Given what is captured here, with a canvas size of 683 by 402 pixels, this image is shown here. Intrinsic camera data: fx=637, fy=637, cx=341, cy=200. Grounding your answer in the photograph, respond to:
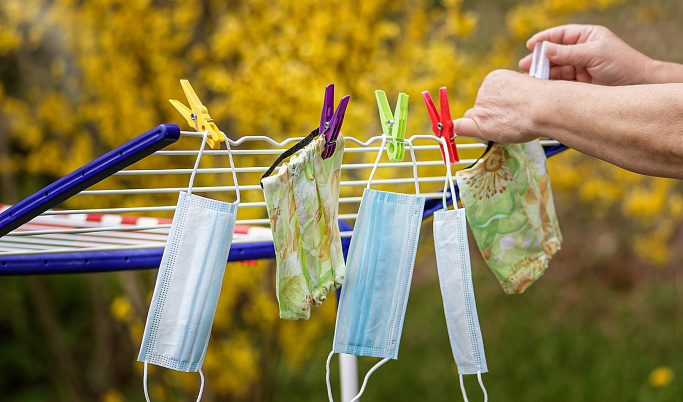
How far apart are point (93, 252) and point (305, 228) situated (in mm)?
369

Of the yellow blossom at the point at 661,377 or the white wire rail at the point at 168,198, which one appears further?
the yellow blossom at the point at 661,377

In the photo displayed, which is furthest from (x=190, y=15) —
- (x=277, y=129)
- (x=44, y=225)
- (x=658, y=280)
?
(x=658, y=280)

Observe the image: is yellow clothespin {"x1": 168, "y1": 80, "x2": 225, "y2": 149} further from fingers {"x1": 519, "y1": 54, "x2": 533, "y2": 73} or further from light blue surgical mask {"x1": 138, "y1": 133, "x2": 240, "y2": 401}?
fingers {"x1": 519, "y1": 54, "x2": 533, "y2": 73}

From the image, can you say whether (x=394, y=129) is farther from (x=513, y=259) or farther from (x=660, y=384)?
(x=660, y=384)

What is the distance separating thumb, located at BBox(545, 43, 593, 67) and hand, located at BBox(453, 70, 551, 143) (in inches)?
6.3

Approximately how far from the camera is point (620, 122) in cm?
76

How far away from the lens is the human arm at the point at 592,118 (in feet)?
2.41

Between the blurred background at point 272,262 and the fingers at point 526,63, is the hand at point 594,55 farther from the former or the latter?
the blurred background at point 272,262

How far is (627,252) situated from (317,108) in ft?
7.62

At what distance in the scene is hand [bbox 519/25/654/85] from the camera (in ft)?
3.24

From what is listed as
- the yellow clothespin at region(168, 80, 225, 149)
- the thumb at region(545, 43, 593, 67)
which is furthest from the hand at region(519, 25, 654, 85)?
the yellow clothespin at region(168, 80, 225, 149)

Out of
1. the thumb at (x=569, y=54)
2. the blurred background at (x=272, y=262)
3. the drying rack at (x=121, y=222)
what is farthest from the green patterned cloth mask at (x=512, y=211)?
the blurred background at (x=272, y=262)

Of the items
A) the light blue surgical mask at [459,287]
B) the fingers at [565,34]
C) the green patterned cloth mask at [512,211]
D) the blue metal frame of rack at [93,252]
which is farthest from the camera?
the fingers at [565,34]

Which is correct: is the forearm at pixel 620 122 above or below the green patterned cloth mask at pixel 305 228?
above
